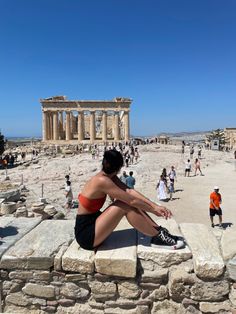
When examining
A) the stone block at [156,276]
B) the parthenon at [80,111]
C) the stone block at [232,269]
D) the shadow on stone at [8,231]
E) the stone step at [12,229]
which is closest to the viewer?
the stone block at [232,269]

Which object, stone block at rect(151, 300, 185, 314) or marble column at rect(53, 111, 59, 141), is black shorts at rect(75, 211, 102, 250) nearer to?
stone block at rect(151, 300, 185, 314)

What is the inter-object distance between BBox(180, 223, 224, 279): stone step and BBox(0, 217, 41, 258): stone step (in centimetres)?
232

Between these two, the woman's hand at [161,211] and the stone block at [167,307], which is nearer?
the stone block at [167,307]

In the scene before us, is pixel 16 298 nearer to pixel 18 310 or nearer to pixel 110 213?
pixel 18 310

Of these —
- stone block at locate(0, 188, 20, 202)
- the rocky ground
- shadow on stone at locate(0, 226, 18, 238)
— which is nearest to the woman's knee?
shadow on stone at locate(0, 226, 18, 238)

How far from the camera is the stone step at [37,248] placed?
3863 millimetres

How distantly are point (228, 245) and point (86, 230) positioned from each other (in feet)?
5.79

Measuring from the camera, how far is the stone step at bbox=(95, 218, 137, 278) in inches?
144

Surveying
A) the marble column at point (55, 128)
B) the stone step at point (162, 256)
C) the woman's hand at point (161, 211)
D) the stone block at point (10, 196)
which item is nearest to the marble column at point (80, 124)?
the marble column at point (55, 128)

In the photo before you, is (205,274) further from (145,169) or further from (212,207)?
(145,169)

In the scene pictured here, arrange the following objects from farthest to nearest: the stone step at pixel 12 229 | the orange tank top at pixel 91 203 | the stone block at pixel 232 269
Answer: the stone step at pixel 12 229 < the orange tank top at pixel 91 203 < the stone block at pixel 232 269

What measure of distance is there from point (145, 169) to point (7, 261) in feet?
73.1

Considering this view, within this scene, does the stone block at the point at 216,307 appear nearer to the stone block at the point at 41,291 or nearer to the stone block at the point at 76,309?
the stone block at the point at 76,309

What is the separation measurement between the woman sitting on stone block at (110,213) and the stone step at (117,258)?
174 millimetres
